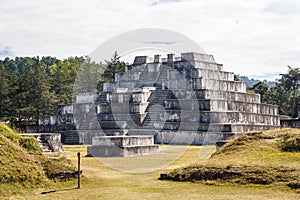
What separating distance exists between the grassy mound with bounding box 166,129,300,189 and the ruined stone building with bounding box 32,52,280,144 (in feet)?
52.3

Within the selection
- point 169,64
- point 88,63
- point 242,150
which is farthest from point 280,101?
point 242,150

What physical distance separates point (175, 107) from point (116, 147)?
46.6ft

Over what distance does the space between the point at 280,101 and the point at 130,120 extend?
27.8 m

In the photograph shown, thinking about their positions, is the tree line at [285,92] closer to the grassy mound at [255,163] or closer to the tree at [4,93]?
the tree at [4,93]

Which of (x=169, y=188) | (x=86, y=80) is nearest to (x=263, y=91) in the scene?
(x=86, y=80)

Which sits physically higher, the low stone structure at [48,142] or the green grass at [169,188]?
the low stone structure at [48,142]

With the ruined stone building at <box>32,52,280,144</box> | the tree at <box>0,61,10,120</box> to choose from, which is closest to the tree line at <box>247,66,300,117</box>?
the ruined stone building at <box>32,52,280,144</box>

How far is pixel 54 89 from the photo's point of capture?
53.7 m

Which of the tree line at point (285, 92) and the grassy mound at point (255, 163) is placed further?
the tree line at point (285, 92)

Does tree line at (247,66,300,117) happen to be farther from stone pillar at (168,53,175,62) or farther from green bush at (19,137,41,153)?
green bush at (19,137,41,153)

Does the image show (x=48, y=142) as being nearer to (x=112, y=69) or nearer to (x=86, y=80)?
(x=112, y=69)

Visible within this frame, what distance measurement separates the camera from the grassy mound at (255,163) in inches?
491

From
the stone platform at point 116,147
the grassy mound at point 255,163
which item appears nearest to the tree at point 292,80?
the stone platform at point 116,147

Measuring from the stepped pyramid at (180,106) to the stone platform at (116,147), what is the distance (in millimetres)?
8711
